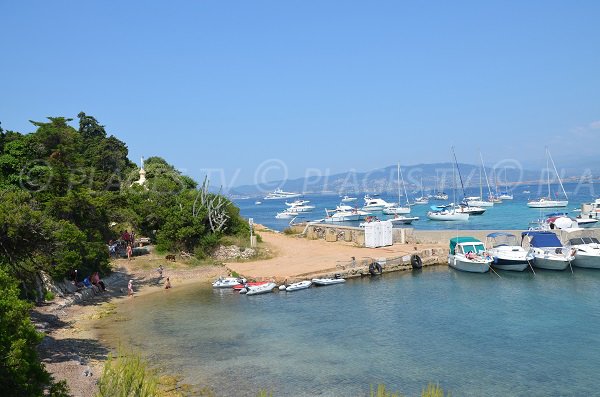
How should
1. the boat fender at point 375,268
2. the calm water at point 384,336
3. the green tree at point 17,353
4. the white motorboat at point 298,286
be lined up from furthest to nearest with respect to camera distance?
the boat fender at point 375,268 → the white motorboat at point 298,286 → the calm water at point 384,336 → the green tree at point 17,353

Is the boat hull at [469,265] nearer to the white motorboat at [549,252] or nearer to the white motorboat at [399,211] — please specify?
the white motorboat at [549,252]

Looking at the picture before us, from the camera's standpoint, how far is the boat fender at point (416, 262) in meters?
41.1

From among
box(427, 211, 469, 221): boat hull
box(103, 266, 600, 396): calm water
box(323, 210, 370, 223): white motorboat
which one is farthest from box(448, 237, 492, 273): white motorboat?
box(323, 210, 370, 223): white motorboat

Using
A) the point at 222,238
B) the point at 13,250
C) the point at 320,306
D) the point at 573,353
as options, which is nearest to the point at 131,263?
the point at 222,238

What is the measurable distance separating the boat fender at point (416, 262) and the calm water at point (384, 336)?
4010 mm

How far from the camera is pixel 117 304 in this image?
31250 mm

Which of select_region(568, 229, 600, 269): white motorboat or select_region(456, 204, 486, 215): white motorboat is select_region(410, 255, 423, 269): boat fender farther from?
select_region(456, 204, 486, 215): white motorboat

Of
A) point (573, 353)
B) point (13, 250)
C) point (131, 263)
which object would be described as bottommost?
point (573, 353)

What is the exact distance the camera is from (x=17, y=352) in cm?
1186

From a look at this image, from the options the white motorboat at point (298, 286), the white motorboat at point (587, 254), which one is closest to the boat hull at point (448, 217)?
the white motorboat at point (587, 254)

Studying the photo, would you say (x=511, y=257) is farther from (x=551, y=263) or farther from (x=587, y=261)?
(x=587, y=261)

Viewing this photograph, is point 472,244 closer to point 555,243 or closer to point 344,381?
point 555,243

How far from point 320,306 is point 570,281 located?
60.8 ft

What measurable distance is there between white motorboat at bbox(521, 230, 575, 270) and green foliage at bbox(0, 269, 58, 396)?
35927 millimetres
